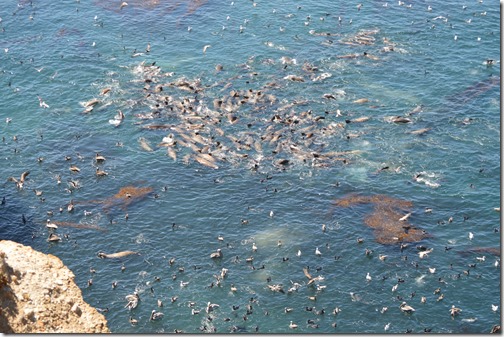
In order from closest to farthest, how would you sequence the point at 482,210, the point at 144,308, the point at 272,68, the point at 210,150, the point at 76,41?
the point at 144,308
the point at 482,210
the point at 210,150
the point at 272,68
the point at 76,41

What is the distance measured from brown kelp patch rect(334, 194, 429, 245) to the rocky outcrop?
107ft

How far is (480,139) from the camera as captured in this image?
102750 mm

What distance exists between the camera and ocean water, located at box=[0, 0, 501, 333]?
3095 inches

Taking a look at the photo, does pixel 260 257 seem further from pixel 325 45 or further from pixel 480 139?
pixel 325 45

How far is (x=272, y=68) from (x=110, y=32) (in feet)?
103

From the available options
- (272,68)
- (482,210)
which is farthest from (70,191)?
(482,210)

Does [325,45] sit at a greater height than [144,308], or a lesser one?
greater

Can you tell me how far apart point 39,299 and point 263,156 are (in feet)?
123

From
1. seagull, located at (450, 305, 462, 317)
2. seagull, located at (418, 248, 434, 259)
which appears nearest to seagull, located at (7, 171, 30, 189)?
seagull, located at (418, 248, 434, 259)

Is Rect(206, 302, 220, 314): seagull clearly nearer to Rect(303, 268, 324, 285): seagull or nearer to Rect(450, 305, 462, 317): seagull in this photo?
Rect(303, 268, 324, 285): seagull

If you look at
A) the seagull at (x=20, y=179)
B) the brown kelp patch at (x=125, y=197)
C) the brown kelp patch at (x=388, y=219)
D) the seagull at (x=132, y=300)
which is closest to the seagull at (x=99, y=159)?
the brown kelp patch at (x=125, y=197)

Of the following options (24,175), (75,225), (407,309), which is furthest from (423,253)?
(24,175)

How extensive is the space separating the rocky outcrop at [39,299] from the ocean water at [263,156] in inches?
89.7

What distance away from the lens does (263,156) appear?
323 ft
